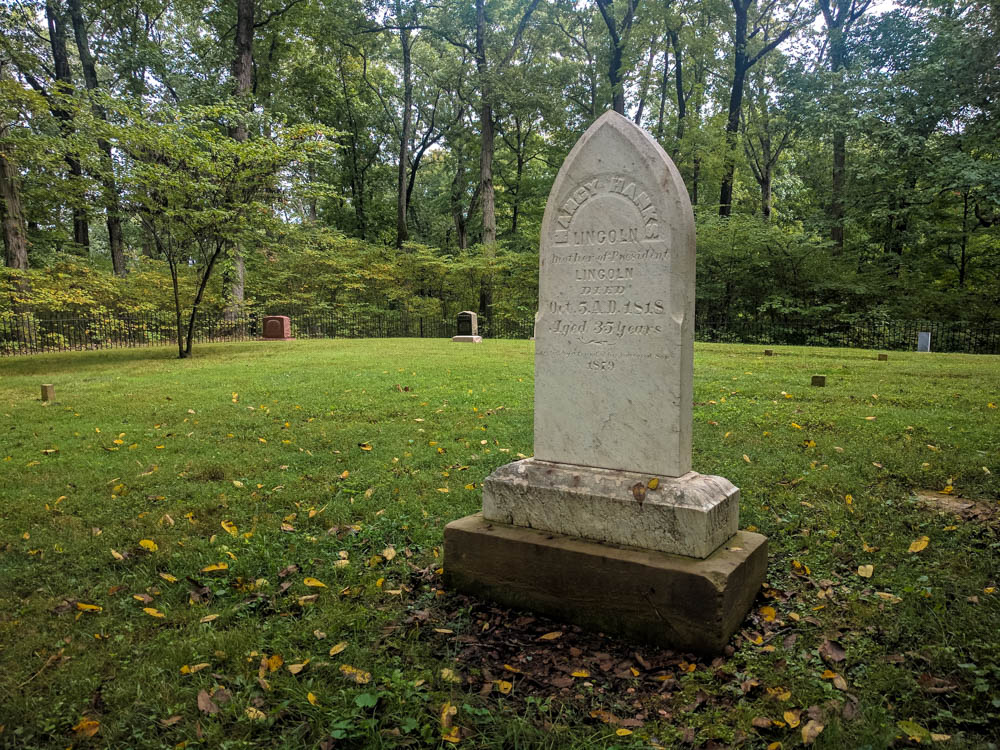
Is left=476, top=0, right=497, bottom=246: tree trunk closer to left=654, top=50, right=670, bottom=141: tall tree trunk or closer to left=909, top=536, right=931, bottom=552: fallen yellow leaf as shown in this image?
left=654, top=50, right=670, bottom=141: tall tree trunk

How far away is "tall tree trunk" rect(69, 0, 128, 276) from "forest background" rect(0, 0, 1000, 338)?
7cm

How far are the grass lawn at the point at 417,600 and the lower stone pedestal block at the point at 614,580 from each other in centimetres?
10

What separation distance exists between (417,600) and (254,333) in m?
18.8

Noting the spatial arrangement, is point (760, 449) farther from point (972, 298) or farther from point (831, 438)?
point (972, 298)

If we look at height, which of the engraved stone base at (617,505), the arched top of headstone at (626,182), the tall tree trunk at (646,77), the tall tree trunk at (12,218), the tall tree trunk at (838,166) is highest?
the tall tree trunk at (646,77)

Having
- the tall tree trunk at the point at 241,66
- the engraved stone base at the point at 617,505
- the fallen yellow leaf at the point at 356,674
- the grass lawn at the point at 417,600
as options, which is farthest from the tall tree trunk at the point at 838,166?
the fallen yellow leaf at the point at 356,674

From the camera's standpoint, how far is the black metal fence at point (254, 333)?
16.2 metres

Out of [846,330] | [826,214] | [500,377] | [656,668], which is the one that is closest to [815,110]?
[826,214]

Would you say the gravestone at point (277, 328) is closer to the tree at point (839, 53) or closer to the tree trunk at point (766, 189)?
the tree at point (839, 53)

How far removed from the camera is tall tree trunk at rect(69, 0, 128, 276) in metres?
12.2

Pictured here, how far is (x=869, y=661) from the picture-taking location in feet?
8.28

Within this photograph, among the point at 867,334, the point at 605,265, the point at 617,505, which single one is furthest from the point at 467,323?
the point at 617,505

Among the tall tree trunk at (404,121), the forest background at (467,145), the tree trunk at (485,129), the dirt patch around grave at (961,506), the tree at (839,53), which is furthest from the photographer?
the tall tree trunk at (404,121)

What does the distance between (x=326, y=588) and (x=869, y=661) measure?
8.52 ft
